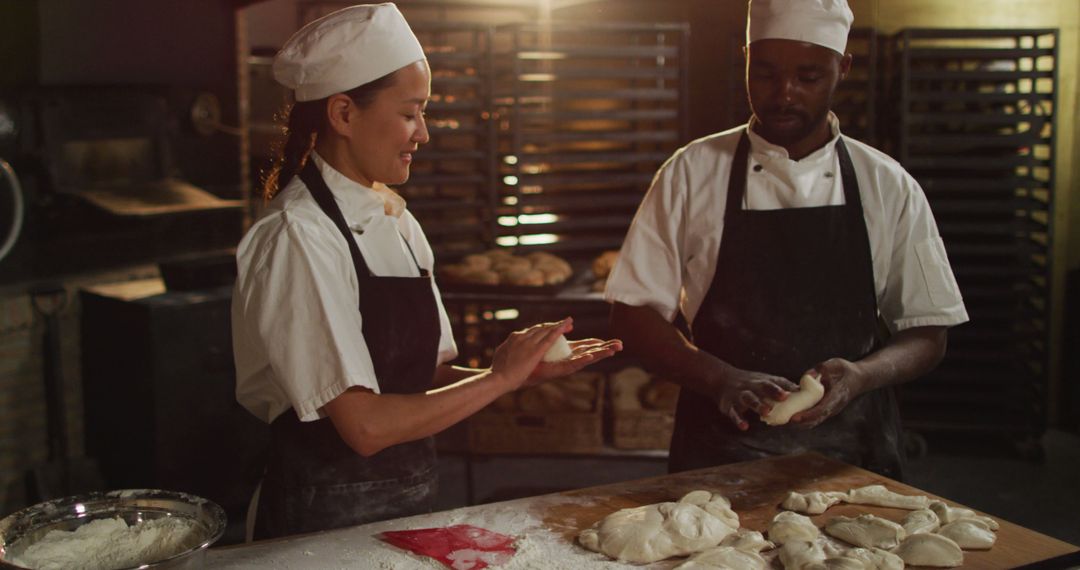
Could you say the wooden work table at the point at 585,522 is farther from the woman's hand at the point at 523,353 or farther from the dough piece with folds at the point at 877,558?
the woman's hand at the point at 523,353

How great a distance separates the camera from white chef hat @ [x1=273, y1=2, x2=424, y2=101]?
206cm

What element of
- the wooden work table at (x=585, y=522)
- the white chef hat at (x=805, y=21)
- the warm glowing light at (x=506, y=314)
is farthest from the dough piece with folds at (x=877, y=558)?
the warm glowing light at (x=506, y=314)

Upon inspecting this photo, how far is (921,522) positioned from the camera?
207 cm

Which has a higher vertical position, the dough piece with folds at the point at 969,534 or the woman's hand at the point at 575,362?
the woman's hand at the point at 575,362

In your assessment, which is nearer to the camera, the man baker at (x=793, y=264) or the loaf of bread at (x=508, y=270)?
the man baker at (x=793, y=264)

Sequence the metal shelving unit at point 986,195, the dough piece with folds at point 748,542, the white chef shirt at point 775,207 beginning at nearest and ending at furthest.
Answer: the dough piece with folds at point 748,542 < the white chef shirt at point 775,207 < the metal shelving unit at point 986,195

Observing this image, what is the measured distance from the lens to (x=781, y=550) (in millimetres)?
1938

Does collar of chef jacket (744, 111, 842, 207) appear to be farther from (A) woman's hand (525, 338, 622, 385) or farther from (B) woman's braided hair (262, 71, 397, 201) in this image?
(B) woman's braided hair (262, 71, 397, 201)

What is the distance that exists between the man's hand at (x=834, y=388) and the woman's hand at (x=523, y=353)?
66 cm

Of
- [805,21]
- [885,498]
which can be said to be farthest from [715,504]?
[805,21]

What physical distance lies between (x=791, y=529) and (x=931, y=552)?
0.25m

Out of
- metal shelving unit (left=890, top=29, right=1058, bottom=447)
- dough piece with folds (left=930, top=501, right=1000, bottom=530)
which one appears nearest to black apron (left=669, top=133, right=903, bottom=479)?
dough piece with folds (left=930, top=501, right=1000, bottom=530)

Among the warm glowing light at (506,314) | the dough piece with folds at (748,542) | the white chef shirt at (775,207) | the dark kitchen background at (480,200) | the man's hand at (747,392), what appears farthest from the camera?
the warm glowing light at (506,314)

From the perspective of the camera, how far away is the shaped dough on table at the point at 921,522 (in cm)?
205
